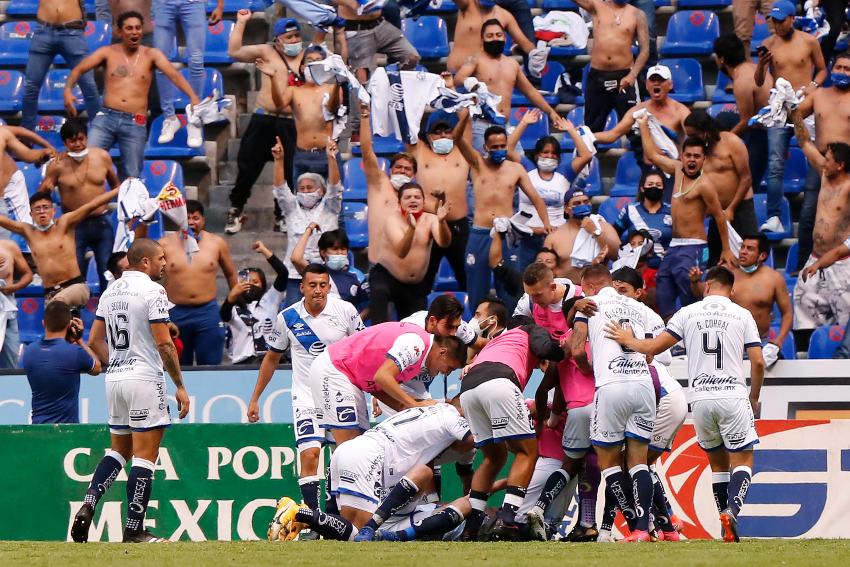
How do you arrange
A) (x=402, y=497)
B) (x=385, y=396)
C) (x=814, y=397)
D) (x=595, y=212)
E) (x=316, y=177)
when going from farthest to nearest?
(x=595, y=212)
(x=316, y=177)
(x=814, y=397)
(x=385, y=396)
(x=402, y=497)

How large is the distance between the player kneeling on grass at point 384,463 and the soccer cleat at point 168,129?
24.0 feet

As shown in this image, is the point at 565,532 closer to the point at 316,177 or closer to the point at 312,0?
the point at 316,177

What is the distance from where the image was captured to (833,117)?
15133 mm

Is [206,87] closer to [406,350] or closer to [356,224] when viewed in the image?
[356,224]

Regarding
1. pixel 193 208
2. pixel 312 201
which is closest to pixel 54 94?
pixel 193 208

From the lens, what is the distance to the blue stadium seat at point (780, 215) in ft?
51.2

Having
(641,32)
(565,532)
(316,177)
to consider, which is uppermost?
(641,32)

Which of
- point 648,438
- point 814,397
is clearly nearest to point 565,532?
point 648,438

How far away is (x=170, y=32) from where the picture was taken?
17172 mm

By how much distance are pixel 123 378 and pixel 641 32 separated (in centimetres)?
823

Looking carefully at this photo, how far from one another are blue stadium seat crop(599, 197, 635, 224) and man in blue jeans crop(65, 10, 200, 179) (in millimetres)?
4438

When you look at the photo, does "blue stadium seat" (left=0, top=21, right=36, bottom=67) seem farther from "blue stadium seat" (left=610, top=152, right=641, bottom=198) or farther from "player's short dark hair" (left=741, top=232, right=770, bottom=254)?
"player's short dark hair" (left=741, top=232, right=770, bottom=254)

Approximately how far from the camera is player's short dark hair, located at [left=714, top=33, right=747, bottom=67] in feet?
52.0

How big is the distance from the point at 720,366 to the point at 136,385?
3.82 m
